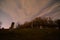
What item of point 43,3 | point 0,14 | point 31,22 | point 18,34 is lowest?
point 18,34

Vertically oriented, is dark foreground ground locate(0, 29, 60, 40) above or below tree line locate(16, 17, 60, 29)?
below

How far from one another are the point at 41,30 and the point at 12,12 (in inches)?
18.5

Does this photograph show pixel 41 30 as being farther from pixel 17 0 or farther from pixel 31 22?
pixel 17 0

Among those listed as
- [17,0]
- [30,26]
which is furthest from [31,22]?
[17,0]

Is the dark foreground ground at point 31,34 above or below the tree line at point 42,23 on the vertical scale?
below

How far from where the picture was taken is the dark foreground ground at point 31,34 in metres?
1.29

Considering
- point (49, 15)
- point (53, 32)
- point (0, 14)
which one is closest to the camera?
point (53, 32)

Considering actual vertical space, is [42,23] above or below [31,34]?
above

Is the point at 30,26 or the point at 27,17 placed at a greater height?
the point at 27,17

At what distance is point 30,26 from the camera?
1.39 meters

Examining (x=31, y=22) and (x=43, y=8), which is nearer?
(x=31, y=22)

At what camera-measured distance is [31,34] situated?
1308 mm

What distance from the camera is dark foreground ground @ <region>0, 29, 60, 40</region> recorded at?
1.29 m

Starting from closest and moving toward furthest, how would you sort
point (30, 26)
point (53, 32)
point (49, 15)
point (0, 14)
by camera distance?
point (53, 32) → point (30, 26) → point (49, 15) → point (0, 14)
